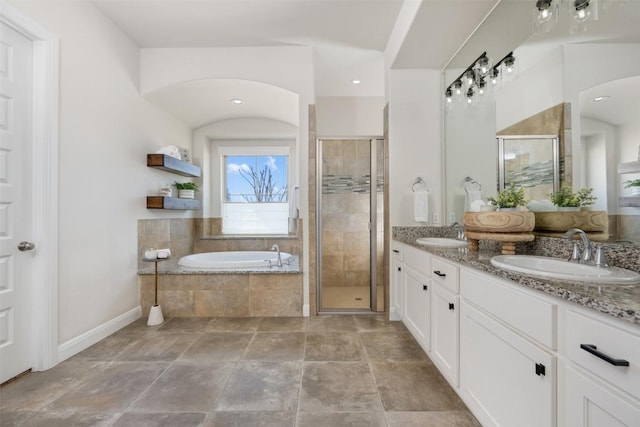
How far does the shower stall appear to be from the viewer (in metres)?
3.02

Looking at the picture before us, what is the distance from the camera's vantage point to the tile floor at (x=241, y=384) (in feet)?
4.75

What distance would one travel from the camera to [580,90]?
1.43 m

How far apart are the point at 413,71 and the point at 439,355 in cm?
257

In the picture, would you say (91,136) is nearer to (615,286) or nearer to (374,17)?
(374,17)

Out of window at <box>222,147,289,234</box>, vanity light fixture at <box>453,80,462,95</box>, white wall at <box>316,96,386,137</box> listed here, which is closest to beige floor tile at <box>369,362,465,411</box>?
vanity light fixture at <box>453,80,462,95</box>

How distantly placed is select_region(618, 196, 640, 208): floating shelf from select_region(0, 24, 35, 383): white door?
3.34 m

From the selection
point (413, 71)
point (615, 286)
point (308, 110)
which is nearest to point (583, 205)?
point (615, 286)

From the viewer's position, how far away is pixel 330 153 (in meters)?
3.04

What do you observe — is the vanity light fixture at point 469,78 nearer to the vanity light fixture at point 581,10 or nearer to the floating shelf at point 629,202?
the vanity light fixture at point 581,10

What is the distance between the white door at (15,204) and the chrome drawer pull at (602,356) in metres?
2.87

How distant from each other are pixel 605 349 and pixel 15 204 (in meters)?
2.95

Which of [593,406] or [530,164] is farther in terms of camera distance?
[530,164]

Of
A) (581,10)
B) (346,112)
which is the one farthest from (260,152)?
(581,10)

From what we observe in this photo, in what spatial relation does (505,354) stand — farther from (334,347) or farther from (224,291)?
(224,291)
